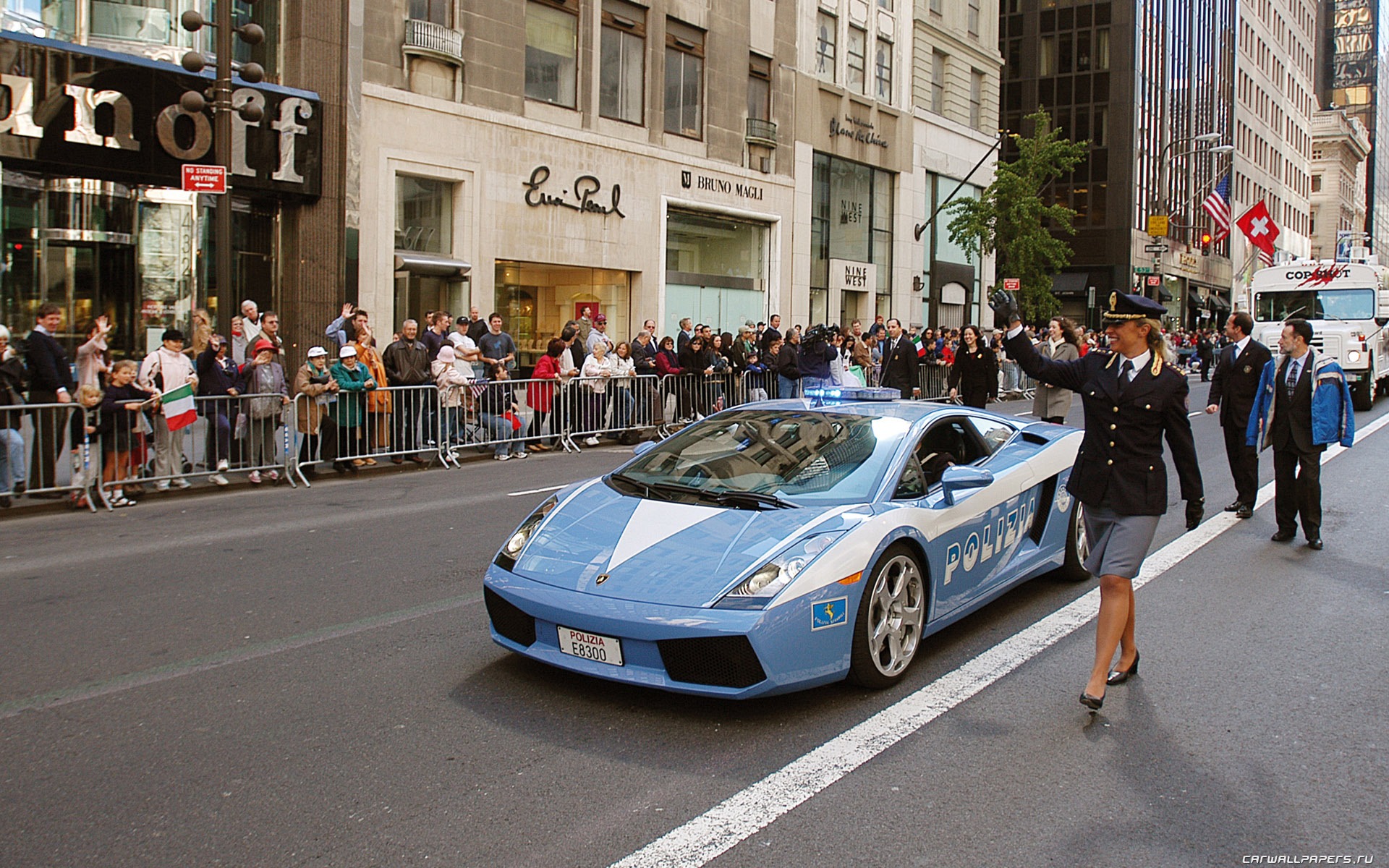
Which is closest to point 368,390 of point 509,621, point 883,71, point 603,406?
point 603,406

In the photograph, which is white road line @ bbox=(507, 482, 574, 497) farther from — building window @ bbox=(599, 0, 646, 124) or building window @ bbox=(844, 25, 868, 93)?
building window @ bbox=(844, 25, 868, 93)

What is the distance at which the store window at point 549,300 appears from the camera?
2294 cm

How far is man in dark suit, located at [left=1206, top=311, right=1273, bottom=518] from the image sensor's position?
33.4 feet

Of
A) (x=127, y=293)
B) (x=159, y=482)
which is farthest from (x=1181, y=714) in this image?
(x=127, y=293)

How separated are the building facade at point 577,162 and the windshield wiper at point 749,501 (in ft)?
52.2

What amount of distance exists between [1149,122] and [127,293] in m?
54.4

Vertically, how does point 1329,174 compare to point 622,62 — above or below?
above

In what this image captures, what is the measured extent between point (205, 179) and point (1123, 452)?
440 inches

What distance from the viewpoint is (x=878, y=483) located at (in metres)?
5.48

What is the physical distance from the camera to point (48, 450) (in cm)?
1041

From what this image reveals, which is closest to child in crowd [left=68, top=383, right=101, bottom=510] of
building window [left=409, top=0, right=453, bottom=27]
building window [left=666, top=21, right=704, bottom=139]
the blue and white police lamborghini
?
the blue and white police lamborghini

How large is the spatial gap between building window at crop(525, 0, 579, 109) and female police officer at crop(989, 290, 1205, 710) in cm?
1988

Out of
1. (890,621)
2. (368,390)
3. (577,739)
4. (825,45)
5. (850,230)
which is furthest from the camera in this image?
(850,230)

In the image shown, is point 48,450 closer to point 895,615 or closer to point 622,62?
point 895,615
